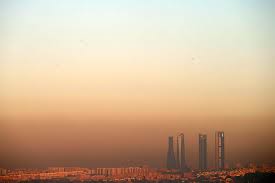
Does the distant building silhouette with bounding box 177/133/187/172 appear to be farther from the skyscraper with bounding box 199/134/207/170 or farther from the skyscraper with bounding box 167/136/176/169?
the skyscraper with bounding box 199/134/207/170

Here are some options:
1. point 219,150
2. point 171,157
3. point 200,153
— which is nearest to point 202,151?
point 200,153

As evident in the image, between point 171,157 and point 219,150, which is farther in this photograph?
point 219,150

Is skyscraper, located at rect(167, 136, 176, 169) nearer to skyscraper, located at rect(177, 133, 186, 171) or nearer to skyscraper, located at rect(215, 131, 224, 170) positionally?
skyscraper, located at rect(177, 133, 186, 171)

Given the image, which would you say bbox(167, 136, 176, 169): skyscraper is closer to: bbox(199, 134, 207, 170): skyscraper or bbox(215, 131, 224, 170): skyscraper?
bbox(199, 134, 207, 170): skyscraper

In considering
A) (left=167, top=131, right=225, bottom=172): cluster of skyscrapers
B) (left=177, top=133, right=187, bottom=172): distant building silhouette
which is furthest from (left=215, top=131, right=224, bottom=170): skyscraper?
(left=177, top=133, right=187, bottom=172): distant building silhouette

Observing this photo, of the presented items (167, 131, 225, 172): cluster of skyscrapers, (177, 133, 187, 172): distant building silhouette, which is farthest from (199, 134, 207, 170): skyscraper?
(177, 133, 187, 172): distant building silhouette

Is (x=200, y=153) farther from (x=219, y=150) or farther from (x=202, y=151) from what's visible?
(x=219, y=150)

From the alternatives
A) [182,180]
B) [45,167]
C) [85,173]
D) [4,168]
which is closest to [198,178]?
[182,180]

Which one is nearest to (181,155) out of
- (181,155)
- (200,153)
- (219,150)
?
(181,155)
